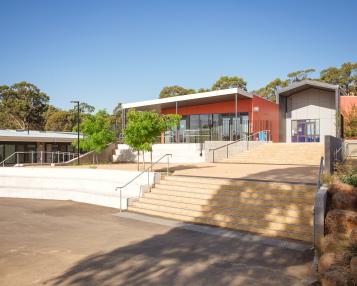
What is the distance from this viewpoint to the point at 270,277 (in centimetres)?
685

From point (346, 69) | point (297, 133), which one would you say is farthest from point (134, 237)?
point (346, 69)

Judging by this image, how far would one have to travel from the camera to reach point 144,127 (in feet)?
55.1

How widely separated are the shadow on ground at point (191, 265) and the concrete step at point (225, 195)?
2501 mm

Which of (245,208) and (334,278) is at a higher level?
(245,208)

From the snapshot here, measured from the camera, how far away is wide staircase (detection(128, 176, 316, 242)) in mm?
9984

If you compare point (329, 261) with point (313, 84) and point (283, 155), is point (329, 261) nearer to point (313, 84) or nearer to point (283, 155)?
point (283, 155)

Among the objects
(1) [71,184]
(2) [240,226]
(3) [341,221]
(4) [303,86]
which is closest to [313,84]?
(4) [303,86]

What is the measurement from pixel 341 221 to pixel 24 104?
60675 millimetres

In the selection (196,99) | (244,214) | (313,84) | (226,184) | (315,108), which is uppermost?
(313,84)

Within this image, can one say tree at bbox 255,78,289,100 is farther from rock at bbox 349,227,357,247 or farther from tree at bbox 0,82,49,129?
rock at bbox 349,227,357,247

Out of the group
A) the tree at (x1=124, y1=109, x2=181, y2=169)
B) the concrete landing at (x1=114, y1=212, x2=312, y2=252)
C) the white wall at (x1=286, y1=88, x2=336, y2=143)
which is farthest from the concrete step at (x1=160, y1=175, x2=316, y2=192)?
the white wall at (x1=286, y1=88, x2=336, y2=143)

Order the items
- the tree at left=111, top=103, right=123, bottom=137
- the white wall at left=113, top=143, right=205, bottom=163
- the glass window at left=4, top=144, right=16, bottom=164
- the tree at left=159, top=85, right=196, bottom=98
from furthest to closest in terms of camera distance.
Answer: the tree at left=111, top=103, right=123, bottom=137 < the tree at left=159, top=85, right=196, bottom=98 < the glass window at left=4, top=144, right=16, bottom=164 < the white wall at left=113, top=143, right=205, bottom=163

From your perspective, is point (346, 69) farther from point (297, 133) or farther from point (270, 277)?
point (270, 277)

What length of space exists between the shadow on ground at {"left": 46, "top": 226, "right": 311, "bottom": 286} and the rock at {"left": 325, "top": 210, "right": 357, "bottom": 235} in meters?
0.90
